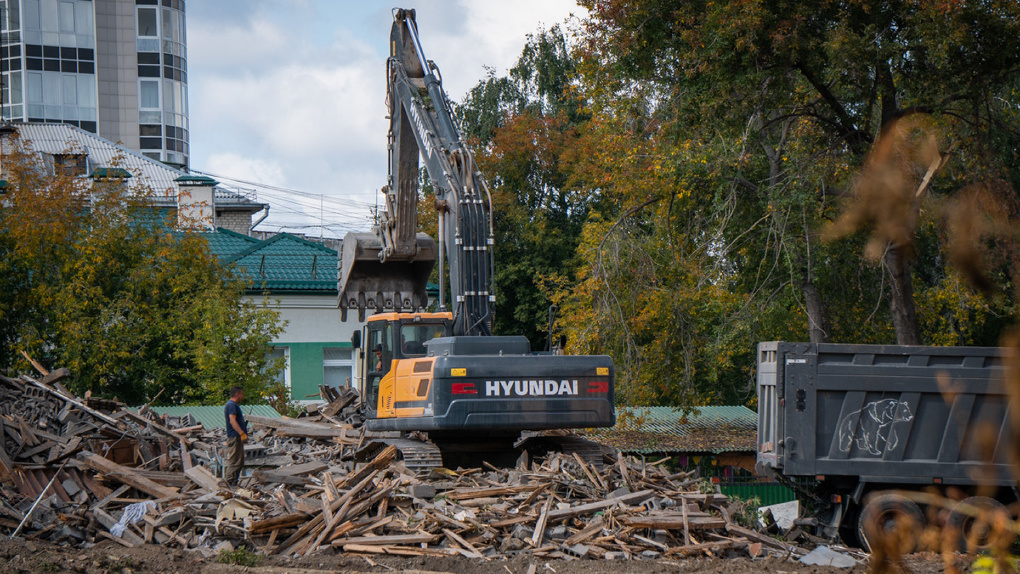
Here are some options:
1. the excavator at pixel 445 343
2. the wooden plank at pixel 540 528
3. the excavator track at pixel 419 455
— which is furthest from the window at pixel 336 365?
the wooden plank at pixel 540 528

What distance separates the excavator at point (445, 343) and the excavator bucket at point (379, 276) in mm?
26

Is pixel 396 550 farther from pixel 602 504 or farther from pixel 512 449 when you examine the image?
pixel 512 449

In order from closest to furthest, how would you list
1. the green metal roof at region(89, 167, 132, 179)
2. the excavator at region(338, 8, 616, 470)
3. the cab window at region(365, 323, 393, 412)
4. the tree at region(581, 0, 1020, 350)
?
the excavator at region(338, 8, 616, 470), the cab window at region(365, 323, 393, 412), the tree at region(581, 0, 1020, 350), the green metal roof at region(89, 167, 132, 179)

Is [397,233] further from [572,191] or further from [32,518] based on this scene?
[572,191]

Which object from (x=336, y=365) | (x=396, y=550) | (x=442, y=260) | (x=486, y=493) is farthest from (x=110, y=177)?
(x=396, y=550)

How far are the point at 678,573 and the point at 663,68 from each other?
10.0 metres

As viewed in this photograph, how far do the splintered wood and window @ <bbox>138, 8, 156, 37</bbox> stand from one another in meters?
40.1

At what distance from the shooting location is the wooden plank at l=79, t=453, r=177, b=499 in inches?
478

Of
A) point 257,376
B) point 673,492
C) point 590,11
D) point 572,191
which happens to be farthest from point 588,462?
point 572,191

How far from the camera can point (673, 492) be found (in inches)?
447

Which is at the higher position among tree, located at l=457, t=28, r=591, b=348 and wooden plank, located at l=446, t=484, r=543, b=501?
tree, located at l=457, t=28, r=591, b=348

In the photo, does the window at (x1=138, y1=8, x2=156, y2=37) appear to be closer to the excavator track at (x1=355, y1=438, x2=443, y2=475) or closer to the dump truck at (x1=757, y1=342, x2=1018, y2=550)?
the excavator track at (x1=355, y1=438, x2=443, y2=475)

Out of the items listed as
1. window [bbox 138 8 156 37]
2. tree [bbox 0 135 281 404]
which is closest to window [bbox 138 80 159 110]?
window [bbox 138 8 156 37]

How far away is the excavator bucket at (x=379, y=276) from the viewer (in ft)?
50.5
